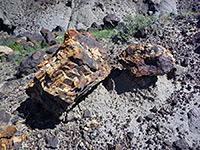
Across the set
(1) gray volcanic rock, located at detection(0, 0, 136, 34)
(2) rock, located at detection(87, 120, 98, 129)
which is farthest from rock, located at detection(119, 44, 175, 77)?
(1) gray volcanic rock, located at detection(0, 0, 136, 34)

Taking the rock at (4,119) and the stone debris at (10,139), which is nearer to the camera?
the stone debris at (10,139)

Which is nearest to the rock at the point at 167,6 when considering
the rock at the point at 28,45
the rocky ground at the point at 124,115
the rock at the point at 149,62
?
the rocky ground at the point at 124,115

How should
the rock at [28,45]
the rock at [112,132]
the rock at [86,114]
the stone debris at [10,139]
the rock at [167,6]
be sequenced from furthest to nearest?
the rock at [167,6]
the rock at [28,45]
the rock at [86,114]
the rock at [112,132]
the stone debris at [10,139]

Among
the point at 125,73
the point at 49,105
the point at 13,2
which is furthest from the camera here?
the point at 13,2

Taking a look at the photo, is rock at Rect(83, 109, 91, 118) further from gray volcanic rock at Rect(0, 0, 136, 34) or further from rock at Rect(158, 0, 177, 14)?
rock at Rect(158, 0, 177, 14)

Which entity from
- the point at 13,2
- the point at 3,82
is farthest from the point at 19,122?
the point at 13,2

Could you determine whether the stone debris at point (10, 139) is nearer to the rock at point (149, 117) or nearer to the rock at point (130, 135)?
the rock at point (130, 135)

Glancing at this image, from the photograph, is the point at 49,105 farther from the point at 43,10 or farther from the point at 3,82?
the point at 43,10
